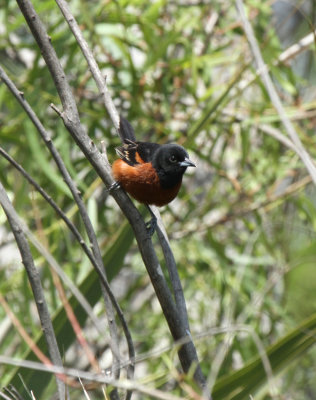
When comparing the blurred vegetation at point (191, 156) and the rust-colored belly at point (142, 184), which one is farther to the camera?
the blurred vegetation at point (191, 156)

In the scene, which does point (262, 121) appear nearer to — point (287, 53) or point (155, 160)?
point (287, 53)

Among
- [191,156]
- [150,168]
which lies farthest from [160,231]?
[191,156]

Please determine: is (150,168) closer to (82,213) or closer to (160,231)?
(160,231)

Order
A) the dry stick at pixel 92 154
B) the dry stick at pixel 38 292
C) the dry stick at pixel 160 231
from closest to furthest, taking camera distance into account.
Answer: the dry stick at pixel 38 292 < the dry stick at pixel 92 154 < the dry stick at pixel 160 231

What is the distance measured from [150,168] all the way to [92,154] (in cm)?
118

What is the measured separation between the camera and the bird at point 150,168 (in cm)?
246

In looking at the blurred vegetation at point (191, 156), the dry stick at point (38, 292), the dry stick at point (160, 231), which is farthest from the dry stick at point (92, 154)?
the blurred vegetation at point (191, 156)

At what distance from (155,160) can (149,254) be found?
1232 mm

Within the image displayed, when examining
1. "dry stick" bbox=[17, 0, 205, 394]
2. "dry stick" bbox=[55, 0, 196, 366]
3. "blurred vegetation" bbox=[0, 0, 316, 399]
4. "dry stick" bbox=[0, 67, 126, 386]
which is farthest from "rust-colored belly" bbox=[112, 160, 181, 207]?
"dry stick" bbox=[0, 67, 126, 386]

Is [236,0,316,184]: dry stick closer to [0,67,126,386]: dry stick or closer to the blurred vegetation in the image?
[0,67,126,386]: dry stick

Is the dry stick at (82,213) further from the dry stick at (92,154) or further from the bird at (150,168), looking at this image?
the bird at (150,168)

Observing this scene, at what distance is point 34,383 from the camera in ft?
4.95

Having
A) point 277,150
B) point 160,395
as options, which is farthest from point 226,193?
point 160,395

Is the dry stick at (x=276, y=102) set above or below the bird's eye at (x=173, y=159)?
above
